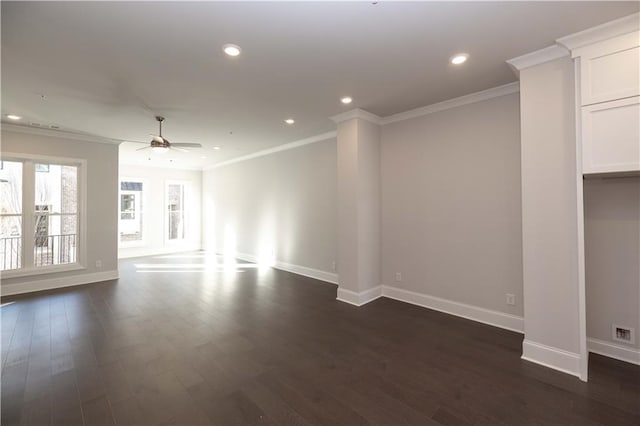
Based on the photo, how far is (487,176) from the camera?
11.0 feet

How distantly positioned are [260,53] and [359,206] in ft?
7.64

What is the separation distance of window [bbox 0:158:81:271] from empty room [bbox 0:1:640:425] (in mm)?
34

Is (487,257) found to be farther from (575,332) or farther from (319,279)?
(319,279)

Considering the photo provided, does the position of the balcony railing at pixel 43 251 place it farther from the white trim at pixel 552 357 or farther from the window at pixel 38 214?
the white trim at pixel 552 357

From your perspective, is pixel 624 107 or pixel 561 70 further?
pixel 561 70

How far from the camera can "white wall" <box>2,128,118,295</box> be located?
478 cm

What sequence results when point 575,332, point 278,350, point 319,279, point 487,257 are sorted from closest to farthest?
point 575,332, point 278,350, point 487,257, point 319,279

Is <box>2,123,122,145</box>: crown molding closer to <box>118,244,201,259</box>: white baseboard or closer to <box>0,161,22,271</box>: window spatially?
<box>0,161,22,271</box>: window

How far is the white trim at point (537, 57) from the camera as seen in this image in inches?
94.0

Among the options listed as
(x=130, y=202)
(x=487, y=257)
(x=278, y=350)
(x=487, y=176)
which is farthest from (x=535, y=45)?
(x=130, y=202)

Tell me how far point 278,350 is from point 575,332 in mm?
2597

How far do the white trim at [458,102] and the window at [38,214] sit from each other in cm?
584

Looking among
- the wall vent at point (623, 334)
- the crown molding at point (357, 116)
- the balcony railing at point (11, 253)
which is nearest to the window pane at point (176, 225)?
the balcony railing at point (11, 253)

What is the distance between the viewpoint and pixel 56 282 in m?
4.95
